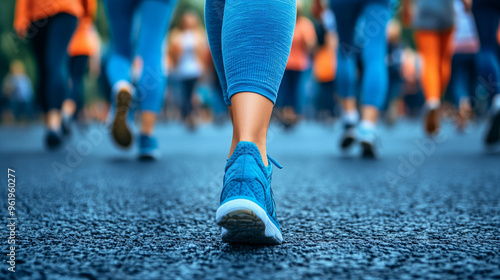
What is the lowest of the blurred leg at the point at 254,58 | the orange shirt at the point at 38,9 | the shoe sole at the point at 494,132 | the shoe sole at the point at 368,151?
the blurred leg at the point at 254,58

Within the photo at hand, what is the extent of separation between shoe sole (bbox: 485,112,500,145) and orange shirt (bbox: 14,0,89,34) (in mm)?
3462

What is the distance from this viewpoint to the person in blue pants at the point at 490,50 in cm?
400

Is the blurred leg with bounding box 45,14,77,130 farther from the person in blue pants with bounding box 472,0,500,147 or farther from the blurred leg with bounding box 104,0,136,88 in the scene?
the person in blue pants with bounding box 472,0,500,147

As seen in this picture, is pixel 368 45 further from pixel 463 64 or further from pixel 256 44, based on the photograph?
pixel 463 64

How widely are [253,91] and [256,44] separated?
5.2 inches

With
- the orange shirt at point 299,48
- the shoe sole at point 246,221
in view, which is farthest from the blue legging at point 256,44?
the orange shirt at point 299,48

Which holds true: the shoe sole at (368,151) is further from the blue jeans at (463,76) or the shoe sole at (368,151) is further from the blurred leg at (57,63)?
the blue jeans at (463,76)

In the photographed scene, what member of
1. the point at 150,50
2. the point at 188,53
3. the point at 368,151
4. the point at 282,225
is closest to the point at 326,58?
the point at 188,53

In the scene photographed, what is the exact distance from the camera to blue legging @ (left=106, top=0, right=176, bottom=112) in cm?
384

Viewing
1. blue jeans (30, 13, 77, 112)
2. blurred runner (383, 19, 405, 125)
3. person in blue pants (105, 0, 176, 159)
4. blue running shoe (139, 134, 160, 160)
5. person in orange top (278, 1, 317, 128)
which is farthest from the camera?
blurred runner (383, 19, 405, 125)

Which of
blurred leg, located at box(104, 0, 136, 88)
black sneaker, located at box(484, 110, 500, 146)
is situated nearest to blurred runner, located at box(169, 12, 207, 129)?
blurred leg, located at box(104, 0, 136, 88)

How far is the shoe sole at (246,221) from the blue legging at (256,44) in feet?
1.08

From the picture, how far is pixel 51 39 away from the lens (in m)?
4.47

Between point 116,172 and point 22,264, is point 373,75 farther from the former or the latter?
point 22,264
